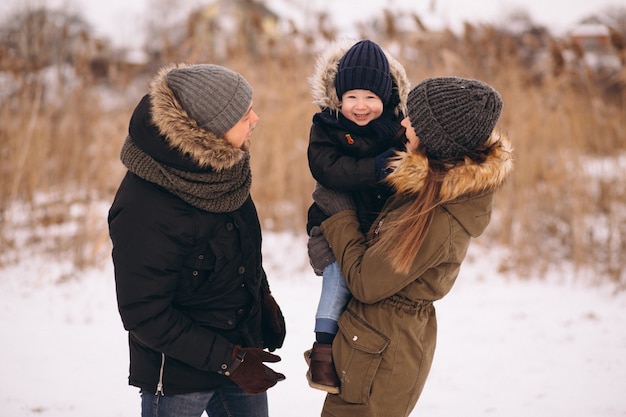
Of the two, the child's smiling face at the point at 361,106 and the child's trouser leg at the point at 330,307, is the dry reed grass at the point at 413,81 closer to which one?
the child's smiling face at the point at 361,106

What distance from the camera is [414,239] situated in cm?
153

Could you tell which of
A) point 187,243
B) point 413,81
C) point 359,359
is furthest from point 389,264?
point 413,81

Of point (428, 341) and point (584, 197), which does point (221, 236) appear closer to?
point (428, 341)

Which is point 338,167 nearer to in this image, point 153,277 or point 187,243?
point 187,243

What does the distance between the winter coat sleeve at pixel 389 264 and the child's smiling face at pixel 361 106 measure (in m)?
0.36

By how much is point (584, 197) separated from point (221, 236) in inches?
170

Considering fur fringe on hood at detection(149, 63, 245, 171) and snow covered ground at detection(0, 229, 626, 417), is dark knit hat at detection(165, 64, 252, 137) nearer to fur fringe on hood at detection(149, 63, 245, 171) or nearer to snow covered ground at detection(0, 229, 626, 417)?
fur fringe on hood at detection(149, 63, 245, 171)

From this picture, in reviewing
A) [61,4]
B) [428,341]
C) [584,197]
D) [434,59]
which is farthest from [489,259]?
[61,4]

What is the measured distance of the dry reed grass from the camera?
5.02 metres

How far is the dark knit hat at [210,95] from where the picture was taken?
5.14 feet

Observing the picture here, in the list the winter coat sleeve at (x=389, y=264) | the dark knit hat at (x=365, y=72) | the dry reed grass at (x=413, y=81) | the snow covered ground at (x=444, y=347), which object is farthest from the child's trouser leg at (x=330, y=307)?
the dry reed grass at (x=413, y=81)

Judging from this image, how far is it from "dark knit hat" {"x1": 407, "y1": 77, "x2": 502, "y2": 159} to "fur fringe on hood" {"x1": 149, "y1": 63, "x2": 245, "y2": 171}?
56cm

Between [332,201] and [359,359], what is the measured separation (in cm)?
49

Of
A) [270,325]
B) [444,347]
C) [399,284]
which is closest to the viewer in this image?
[399,284]
